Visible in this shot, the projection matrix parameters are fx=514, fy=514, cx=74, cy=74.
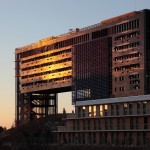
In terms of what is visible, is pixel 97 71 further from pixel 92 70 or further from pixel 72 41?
pixel 72 41

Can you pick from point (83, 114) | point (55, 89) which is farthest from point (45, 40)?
point (83, 114)

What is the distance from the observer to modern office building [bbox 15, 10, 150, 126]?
153750mm

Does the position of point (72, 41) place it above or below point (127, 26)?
Answer: below

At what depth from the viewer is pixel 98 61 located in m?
169

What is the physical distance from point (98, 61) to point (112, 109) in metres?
72.9

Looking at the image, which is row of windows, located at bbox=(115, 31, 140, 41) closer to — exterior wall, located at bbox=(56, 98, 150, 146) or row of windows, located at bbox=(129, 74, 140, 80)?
row of windows, located at bbox=(129, 74, 140, 80)

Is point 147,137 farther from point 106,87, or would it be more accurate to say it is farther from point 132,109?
point 106,87

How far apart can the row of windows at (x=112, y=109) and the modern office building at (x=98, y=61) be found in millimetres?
47752

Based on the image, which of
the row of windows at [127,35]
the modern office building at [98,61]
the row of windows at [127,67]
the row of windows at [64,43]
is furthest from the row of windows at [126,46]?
the row of windows at [64,43]

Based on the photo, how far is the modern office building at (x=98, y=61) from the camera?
153750 millimetres

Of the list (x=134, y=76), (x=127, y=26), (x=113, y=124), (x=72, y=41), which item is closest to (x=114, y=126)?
(x=113, y=124)

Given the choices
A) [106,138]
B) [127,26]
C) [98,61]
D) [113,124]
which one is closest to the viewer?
[113,124]

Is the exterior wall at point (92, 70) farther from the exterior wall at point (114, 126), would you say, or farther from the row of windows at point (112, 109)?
the exterior wall at point (114, 126)

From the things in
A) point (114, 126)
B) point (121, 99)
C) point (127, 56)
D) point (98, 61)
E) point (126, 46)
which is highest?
point (126, 46)
